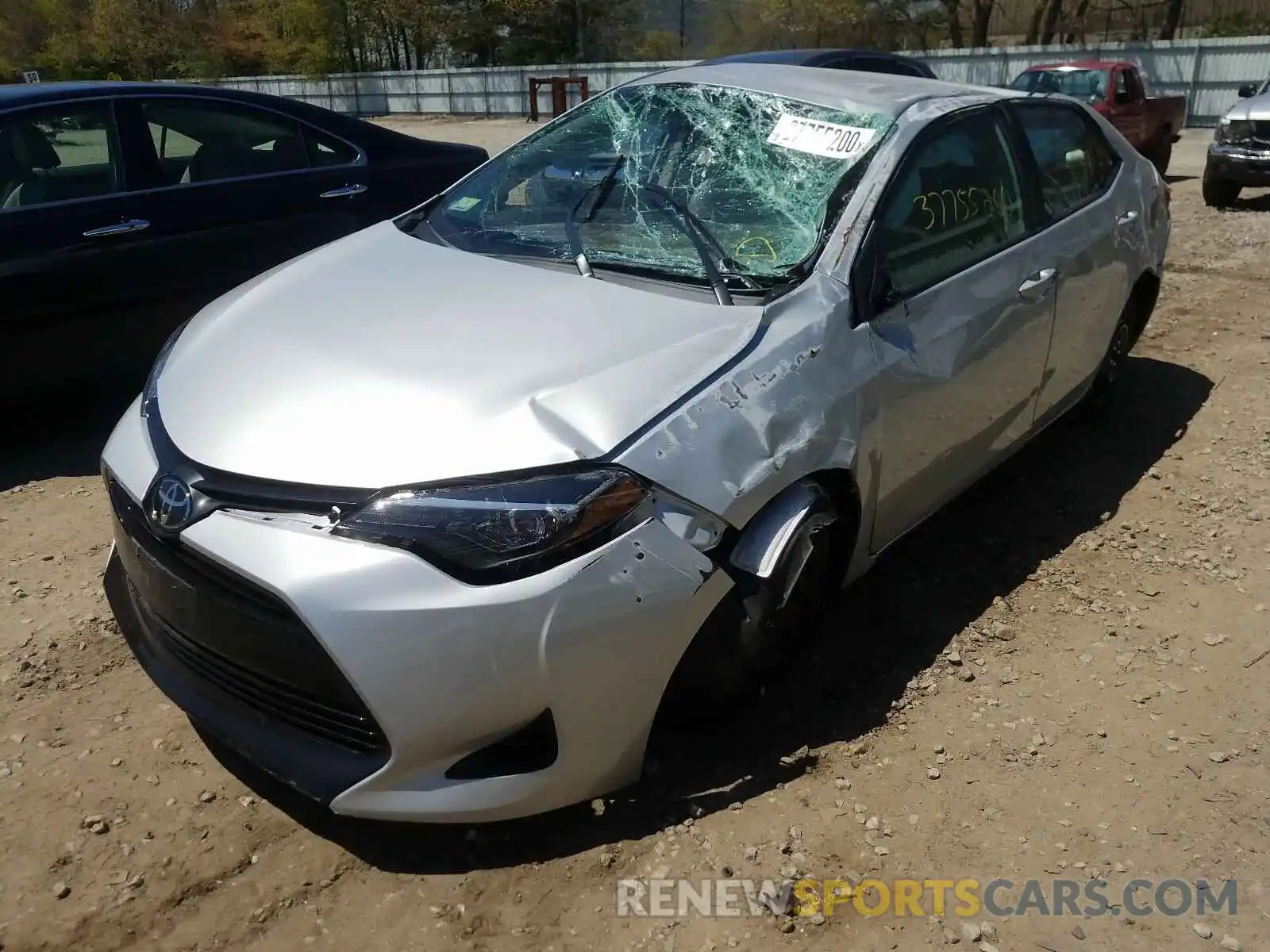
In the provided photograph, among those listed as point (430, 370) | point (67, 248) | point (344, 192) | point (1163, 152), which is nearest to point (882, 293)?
point (430, 370)

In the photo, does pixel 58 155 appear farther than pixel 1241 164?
No

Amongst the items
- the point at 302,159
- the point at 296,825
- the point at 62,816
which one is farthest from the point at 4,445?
the point at 296,825

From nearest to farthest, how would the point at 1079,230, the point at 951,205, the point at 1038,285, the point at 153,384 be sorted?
the point at 153,384, the point at 951,205, the point at 1038,285, the point at 1079,230

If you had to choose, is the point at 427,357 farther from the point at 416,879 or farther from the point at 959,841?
the point at 959,841

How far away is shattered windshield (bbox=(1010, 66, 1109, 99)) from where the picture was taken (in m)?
13.0

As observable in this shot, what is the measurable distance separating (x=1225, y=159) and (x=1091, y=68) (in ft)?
10.2

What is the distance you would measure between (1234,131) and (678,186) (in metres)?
10.4

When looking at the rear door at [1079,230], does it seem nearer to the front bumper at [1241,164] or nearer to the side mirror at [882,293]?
the side mirror at [882,293]

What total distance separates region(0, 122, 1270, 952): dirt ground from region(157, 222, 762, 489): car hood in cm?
90

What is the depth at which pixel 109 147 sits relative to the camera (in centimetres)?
457

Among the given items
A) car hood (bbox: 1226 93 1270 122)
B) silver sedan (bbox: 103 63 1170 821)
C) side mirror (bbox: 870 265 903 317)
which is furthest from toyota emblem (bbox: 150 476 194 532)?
car hood (bbox: 1226 93 1270 122)

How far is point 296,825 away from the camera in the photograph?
2451 millimetres

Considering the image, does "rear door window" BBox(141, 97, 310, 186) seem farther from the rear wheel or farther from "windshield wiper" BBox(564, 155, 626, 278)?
the rear wheel

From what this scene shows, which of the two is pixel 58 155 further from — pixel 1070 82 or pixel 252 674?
pixel 1070 82
